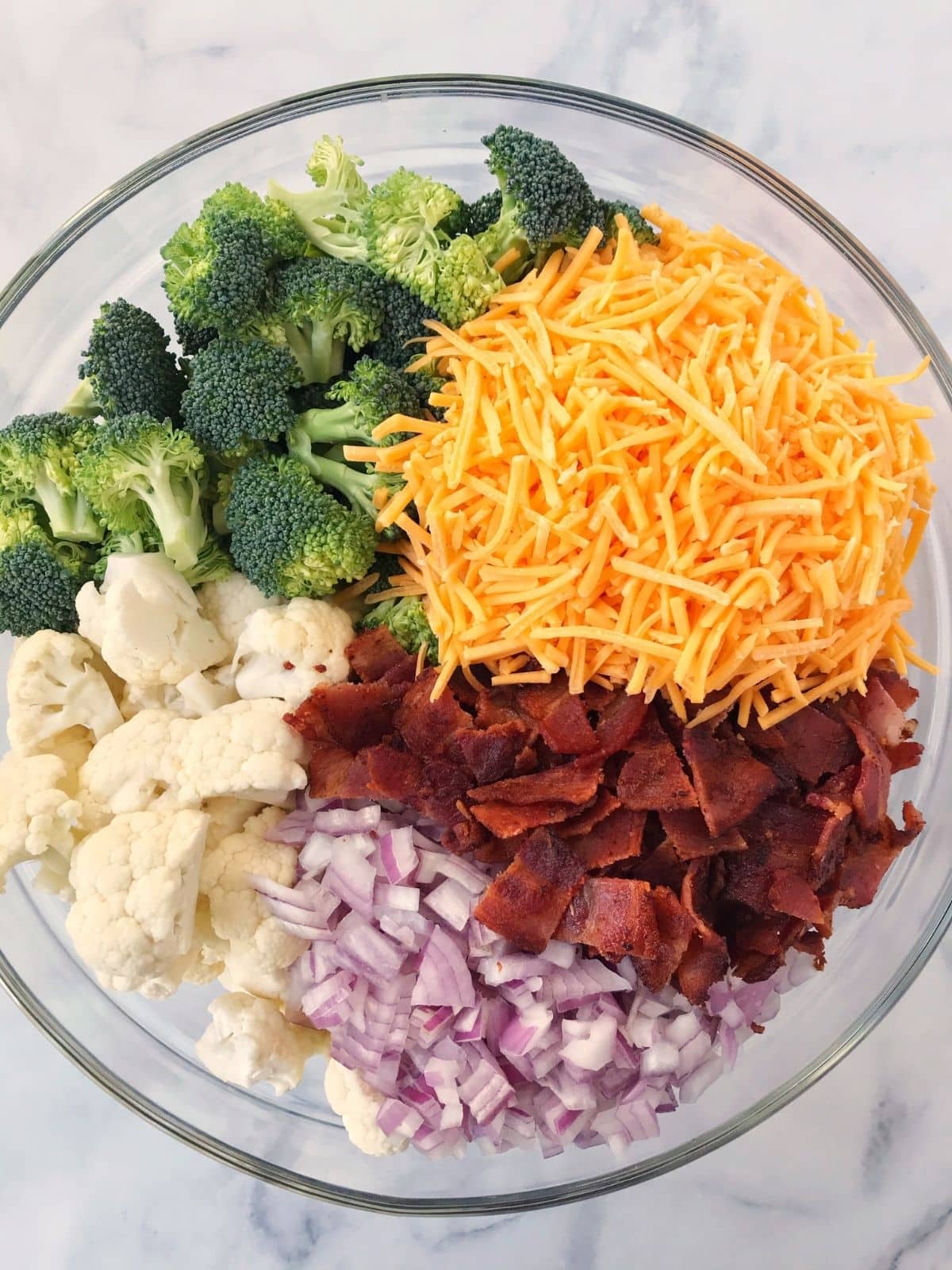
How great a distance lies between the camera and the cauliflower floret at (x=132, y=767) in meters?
1.53

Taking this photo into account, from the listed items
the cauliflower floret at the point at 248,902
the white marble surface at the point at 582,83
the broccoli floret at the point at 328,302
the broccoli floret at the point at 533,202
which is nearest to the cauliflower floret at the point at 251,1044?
the cauliflower floret at the point at 248,902

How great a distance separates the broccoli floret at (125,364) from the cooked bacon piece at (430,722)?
658mm

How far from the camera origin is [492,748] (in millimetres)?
1451

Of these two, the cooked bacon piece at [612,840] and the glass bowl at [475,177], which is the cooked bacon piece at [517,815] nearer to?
the cooked bacon piece at [612,840]

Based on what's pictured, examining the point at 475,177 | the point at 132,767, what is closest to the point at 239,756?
the point at 132,767

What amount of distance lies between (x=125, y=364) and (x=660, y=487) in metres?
0.90

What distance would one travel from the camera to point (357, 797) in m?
1.54

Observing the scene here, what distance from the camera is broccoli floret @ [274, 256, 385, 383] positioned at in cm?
152

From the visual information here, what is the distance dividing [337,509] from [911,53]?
1733mm

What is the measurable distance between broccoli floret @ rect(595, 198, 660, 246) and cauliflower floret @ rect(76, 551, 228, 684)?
926mm

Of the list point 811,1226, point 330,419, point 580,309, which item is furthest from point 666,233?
point 811,1226

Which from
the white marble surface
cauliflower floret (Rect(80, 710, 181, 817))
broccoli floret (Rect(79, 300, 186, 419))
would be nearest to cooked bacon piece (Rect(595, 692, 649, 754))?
cauliflower floret (Rect(80, 710, 181, 817))

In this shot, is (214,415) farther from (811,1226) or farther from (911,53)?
(811,1226)

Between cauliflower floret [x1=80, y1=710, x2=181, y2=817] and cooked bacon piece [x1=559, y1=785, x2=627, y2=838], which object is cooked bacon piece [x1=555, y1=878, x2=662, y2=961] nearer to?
cooked bacon piece [x1=559, y1=785, x2=627, y2=838]
